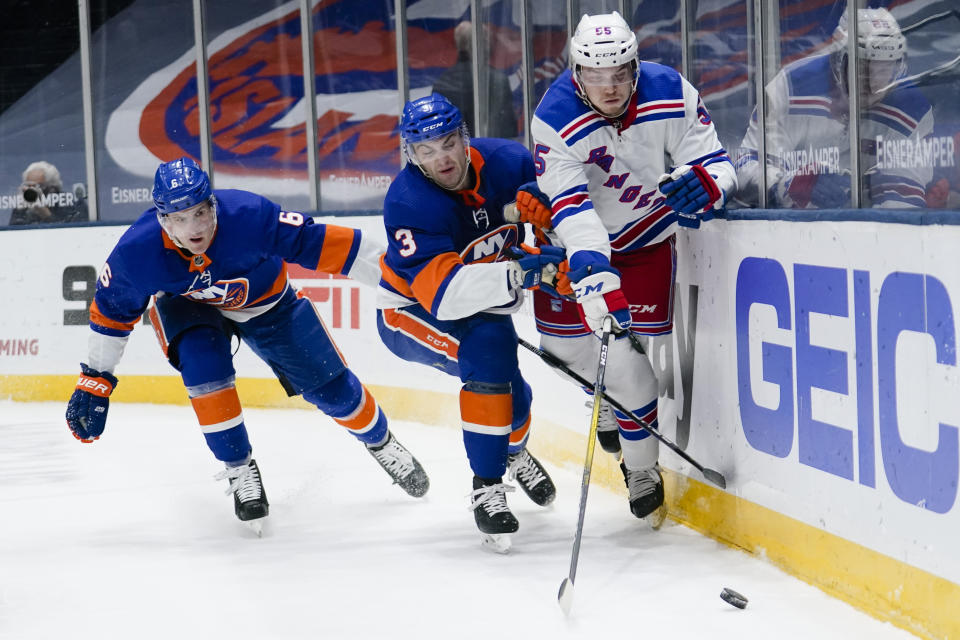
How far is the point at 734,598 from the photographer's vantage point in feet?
8.79

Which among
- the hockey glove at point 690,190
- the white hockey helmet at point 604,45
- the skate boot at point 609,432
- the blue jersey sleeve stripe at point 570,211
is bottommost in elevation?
the skate boot at point 609,432

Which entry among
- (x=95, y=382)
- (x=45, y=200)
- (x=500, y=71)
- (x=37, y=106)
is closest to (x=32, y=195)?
(x=45, y=200)

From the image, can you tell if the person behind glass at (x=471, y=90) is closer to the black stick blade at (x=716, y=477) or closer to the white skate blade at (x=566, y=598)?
the black stick blade at (x=716, y=477)

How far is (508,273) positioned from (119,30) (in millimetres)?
5942

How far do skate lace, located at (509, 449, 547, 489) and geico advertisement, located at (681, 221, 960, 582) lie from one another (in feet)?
1.85

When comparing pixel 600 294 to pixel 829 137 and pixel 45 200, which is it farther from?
pixel 45 200

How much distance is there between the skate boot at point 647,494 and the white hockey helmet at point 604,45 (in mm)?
1157

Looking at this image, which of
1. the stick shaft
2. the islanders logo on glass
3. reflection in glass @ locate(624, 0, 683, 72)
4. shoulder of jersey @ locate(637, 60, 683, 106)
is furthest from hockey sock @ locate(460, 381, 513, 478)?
the islanders logo on glass

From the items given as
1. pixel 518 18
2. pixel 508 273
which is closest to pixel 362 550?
pixel 508 273

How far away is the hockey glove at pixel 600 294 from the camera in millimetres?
3045

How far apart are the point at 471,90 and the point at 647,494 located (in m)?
3.35

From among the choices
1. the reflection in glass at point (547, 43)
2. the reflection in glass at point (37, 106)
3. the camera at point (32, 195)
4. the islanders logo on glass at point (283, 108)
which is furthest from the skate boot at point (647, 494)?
the camera at point (32, 195)

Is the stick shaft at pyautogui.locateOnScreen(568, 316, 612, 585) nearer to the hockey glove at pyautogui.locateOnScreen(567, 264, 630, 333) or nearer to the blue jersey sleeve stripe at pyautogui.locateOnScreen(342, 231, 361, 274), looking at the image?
the hockey glove at pyautogui.locateOnScreen(567, 264, 630, 333)

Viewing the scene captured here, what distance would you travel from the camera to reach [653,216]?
3344 mm
